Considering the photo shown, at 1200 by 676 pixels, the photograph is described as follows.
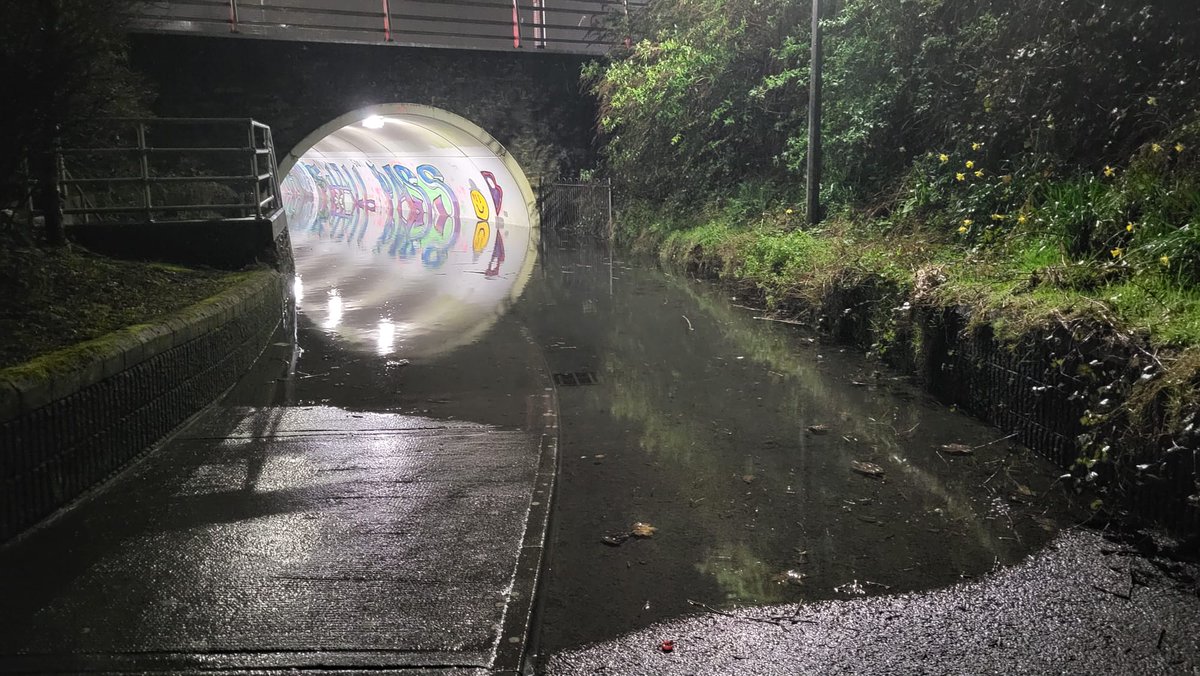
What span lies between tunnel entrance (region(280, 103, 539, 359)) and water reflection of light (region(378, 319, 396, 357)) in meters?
0.01

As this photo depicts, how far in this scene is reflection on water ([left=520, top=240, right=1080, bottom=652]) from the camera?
3785mm

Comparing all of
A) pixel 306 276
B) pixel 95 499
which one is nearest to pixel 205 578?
pixel 95 499

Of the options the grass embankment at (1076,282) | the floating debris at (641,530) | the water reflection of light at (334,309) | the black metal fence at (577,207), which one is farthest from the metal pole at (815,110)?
the black metal fence at (577,207)

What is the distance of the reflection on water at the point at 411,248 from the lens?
10.5 meters

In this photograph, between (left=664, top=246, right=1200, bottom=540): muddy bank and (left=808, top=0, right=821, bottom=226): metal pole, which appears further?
(left=808, top=0, right=821, bottom=226): metal pole

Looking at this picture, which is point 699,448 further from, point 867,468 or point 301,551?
point 301,551

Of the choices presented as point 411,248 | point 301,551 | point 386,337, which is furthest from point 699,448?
point 411,248

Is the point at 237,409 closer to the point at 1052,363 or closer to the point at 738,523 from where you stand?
the point at 738,523

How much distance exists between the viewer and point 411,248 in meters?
21.8

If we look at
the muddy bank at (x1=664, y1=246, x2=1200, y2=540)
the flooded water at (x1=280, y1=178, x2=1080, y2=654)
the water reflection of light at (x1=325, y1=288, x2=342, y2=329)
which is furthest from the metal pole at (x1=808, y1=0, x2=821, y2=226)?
the water reflection of light at (x1=325, y1=288, x2=342, y2=329)

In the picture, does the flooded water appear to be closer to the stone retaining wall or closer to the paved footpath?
the paved footpath

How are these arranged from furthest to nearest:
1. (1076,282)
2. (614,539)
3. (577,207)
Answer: (577,207) < (1076,282) < (614,539)

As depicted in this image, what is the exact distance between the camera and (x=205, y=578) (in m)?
3.73

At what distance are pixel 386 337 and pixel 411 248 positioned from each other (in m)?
12.8
